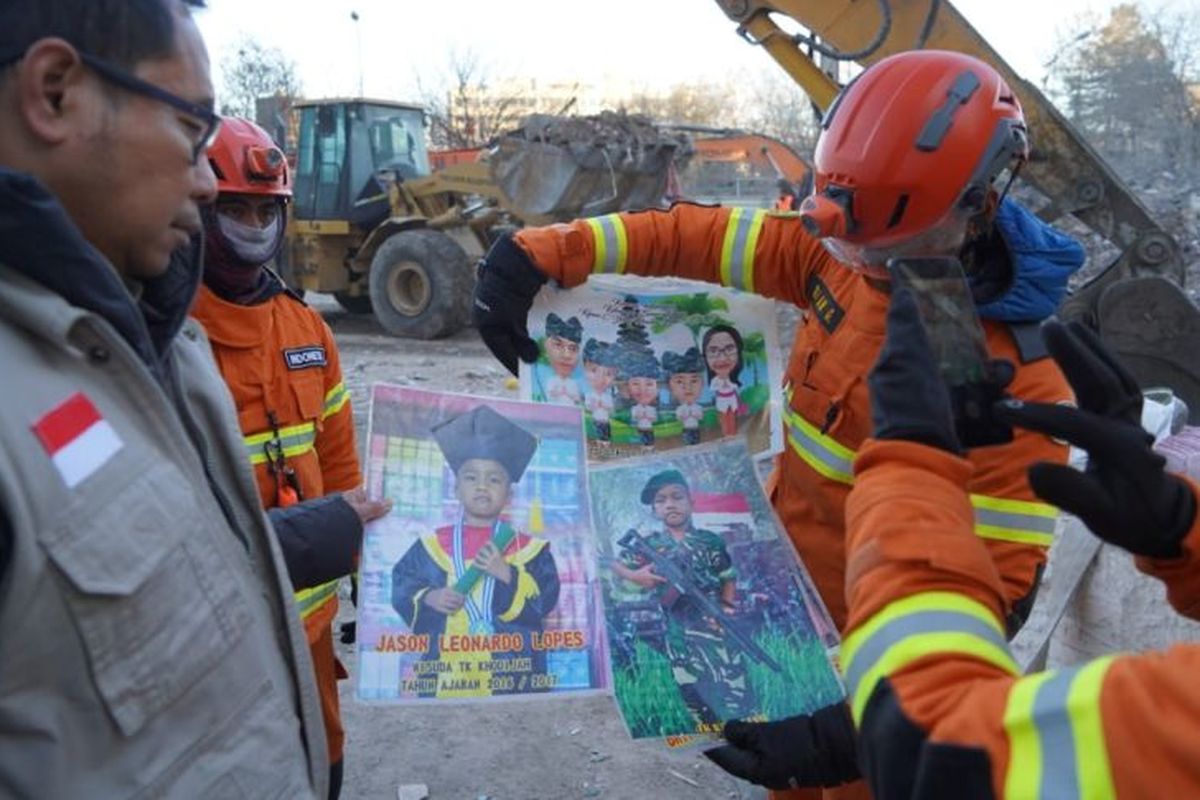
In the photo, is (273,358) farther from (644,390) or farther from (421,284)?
(421,284)

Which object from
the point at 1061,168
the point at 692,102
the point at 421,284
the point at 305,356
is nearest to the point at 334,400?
the point at 305,356

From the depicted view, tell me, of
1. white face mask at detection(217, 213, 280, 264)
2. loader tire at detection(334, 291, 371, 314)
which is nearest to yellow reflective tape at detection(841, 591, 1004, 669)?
white face mask at detection(217, 213, 280, 264)

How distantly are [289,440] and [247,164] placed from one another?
2.24ft

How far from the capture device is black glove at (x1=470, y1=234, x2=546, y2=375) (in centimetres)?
220

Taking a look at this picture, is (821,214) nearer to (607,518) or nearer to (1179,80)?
(607,518)

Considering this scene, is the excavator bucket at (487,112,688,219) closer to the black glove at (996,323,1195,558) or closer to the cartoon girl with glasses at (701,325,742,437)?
the cartoon girl with glasses at (701,325,742,437)

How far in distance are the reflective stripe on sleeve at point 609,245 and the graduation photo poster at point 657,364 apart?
0.03 m

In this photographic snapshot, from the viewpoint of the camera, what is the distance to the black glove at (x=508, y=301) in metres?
2.20

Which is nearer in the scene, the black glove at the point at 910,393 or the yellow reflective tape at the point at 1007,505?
the black glove at the point at 910,393

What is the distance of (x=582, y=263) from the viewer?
2.25m

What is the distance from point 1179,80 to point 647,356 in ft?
79.2

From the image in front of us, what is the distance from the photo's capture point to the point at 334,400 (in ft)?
8.03

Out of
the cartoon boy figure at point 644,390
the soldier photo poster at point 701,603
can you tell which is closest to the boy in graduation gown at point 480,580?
the soldier photo poster at point 701,603

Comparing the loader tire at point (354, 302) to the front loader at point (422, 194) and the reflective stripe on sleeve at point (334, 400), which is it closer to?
the front loader at point (422, 194)
